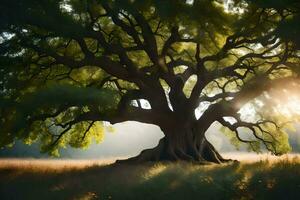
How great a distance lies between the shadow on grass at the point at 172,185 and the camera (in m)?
12.6

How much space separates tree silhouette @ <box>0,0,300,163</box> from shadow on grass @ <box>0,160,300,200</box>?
2284mm

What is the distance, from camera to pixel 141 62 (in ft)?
82.7

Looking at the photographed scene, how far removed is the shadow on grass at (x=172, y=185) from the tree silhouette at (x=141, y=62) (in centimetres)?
228

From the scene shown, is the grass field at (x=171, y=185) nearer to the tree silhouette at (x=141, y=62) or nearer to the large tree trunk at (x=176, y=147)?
the tree silhouette at (x=141, y=62)

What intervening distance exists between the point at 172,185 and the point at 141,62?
40.7 feet

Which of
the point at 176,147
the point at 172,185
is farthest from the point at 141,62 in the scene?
the point at 172,185

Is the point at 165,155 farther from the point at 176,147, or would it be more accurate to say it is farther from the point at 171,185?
the point at 171,185

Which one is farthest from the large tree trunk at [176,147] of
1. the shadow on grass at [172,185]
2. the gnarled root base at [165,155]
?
the shadow on grass at [172,185]

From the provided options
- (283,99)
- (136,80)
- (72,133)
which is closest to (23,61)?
(136,80)

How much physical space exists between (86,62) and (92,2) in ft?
9.04

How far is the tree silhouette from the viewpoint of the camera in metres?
16.0

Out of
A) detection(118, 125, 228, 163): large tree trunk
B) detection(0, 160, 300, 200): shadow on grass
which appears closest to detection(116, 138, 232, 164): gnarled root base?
detection(118, 125, 228, 163): large tree trunk

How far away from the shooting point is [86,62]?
65.6ft

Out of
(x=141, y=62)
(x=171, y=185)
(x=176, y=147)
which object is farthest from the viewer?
(x=141, y=62)
